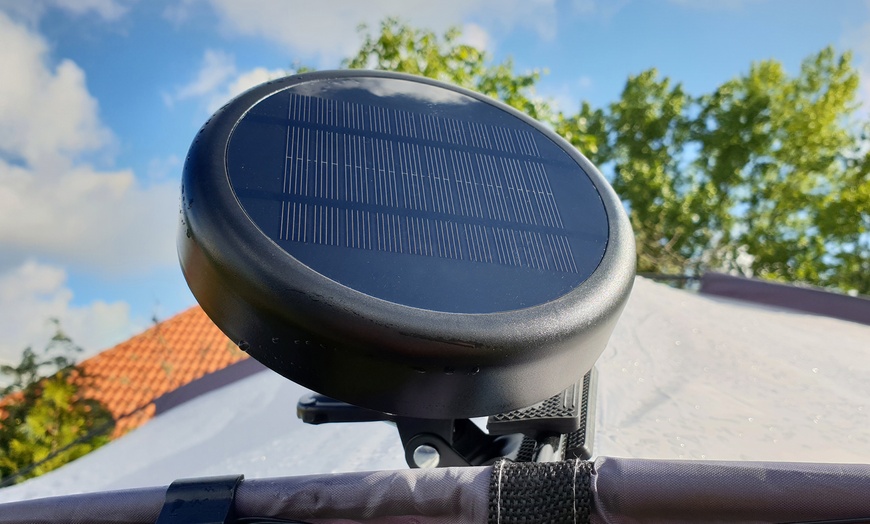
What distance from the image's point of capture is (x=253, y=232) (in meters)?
1.22

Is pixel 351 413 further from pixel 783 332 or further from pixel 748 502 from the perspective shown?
pixel 783 332

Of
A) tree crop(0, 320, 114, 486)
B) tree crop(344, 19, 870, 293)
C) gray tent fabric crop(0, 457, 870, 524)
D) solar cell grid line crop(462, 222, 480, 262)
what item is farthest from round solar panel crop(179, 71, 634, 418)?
tree crop(344, 19, 870, 293)

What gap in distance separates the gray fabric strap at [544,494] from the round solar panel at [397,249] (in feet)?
0.83

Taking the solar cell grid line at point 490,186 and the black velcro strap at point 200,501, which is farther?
the solar cell grid line at point 490,186

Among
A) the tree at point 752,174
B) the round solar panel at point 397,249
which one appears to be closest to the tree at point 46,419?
the round solar panel at point 397,249

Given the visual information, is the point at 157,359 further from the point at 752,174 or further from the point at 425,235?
the point at 752,174

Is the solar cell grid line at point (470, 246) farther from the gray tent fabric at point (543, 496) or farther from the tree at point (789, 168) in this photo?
the tree at point (789, 168)

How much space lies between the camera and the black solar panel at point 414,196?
1260 millimetres

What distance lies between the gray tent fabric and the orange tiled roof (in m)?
6.69

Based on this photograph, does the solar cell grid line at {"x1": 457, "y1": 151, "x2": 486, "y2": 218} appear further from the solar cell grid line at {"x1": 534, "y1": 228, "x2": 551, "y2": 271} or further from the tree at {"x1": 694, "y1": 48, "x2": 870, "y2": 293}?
the tree at {"x1": 694, "y1": 48, "x2": 870, "y2": 293}

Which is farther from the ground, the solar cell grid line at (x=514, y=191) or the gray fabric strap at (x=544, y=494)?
the solar cell grid line at (x=514, y=191)

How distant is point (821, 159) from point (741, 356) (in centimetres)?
1677

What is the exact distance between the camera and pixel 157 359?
9352mm

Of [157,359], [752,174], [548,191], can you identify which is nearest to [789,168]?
[752,174]
